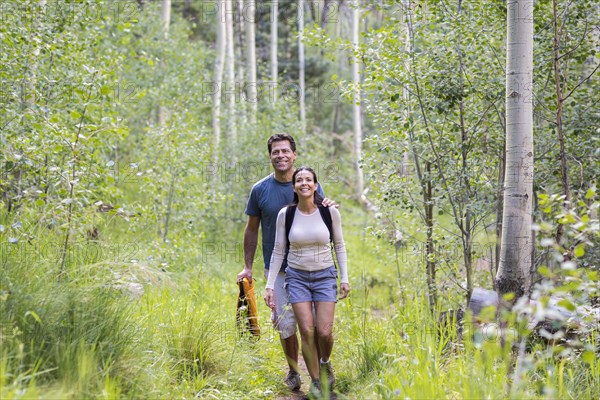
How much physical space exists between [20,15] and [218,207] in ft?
22.1

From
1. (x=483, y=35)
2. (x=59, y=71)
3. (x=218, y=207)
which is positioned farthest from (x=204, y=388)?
(x=218, y=207)

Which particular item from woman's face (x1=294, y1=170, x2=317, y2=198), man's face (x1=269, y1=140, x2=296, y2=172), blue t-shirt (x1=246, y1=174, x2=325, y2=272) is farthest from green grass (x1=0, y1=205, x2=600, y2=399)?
man's face (x1=269, y1=140, x2=296, y2=172)

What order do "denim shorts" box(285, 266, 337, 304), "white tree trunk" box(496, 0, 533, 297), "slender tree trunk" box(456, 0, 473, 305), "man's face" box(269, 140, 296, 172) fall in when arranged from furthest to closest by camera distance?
1. "slender tree trunk" box(456, 0, 473, 305)
2. "man's face" box(269, 140, 296, 172)
3. "denim shorts" box(285, 266, 337, 304)
4. "white tree trunk" box(496, 0, 533, 297)

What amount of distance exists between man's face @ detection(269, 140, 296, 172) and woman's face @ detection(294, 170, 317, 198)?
0.45 m

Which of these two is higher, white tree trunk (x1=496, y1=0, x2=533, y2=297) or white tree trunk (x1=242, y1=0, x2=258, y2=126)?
white tree trunk (x1=242, y1=0, x2=258, y2=126)

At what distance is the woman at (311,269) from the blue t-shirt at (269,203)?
1.16 feet

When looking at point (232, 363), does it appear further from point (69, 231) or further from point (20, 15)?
point (20, 15)

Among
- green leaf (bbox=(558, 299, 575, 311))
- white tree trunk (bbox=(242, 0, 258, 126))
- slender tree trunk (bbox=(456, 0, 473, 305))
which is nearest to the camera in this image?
green leaf (bbox=(558, 299, 575, 311))

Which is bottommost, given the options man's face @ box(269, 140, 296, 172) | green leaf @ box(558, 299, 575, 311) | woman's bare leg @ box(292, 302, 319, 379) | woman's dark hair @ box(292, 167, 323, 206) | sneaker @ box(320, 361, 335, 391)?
sneaker @ box(320, 361, 335, 391)

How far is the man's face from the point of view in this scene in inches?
229

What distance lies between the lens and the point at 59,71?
Result: 8102 mm

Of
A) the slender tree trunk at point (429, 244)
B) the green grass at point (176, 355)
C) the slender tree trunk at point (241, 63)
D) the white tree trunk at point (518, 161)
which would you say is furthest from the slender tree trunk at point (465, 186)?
the slender tree trunk at point (241, 63)

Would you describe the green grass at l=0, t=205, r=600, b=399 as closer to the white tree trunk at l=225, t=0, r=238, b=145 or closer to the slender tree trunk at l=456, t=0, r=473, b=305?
the slender tree trunk at l=456, t=0, r=473, b=305

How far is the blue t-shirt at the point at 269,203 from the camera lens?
19.2 ft
